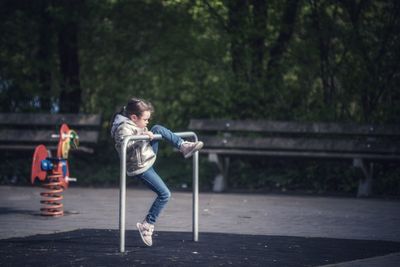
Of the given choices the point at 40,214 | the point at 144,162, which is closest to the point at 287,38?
the point at 40,214

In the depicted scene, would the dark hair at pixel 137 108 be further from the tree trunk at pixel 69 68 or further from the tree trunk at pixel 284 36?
the tree trunk at pixel 69 68

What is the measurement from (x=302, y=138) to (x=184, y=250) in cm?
674

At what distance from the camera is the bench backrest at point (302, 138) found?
44.1 feet

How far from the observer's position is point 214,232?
9047mm

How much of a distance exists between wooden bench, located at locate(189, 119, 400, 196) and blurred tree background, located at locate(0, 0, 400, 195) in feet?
1.62

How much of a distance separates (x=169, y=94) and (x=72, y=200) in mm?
4282

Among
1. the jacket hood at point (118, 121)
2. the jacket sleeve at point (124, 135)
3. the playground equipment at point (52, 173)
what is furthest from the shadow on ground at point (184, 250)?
the playground equipment at point (52, 173)

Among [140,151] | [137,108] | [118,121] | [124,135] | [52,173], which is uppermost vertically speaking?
[137,108]

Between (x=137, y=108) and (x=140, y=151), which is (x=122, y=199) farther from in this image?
(x=137, y=108)

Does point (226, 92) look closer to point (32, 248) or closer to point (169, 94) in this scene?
point (169, 94)

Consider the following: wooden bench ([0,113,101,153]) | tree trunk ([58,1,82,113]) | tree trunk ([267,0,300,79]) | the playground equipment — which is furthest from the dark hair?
tree trunk ([58,1,82,113])

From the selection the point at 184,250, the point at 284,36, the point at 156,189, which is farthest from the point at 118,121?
the point at 284,36

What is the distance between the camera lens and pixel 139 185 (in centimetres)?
1504

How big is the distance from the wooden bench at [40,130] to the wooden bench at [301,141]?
5.74 feet
